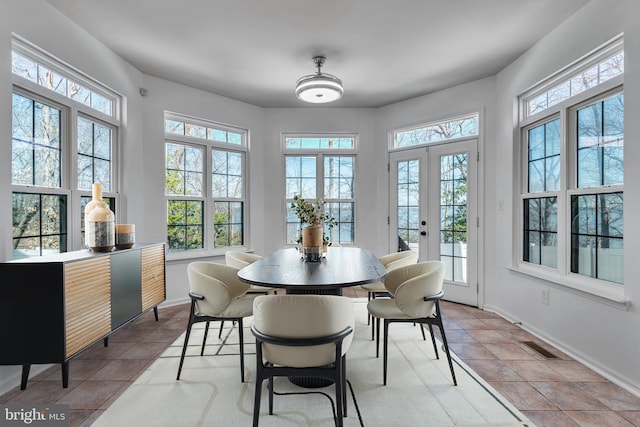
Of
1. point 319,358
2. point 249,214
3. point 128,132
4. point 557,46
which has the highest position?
point 557,46

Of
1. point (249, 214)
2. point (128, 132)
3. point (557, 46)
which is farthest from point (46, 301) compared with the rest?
point (557, 46)

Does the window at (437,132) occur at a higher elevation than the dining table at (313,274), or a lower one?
higher

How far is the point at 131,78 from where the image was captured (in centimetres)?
373

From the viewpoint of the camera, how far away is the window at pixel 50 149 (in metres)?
2.48

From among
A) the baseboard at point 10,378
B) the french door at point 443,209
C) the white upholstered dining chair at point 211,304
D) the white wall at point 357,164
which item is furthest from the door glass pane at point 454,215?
the baseboard at point 10,378

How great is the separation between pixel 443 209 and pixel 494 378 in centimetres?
245

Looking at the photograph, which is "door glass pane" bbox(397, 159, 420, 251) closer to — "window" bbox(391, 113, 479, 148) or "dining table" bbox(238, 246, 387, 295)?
"window" bbox(391, 113, 479, 148)

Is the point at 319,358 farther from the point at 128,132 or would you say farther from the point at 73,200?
the point at 128,132

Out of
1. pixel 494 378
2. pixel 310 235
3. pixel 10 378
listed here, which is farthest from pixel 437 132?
pixel 10 378

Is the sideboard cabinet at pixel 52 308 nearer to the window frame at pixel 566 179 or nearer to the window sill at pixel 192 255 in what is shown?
the window sill at pixel 192 255

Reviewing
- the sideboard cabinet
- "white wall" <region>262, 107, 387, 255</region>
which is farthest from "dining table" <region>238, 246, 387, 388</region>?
"white wall" <region>262, 107, 387, 255</region>

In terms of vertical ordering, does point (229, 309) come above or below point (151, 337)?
above

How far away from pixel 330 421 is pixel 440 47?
11.1 ft

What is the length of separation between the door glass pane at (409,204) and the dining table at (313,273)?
2.12 metres
